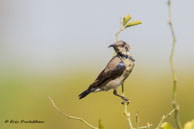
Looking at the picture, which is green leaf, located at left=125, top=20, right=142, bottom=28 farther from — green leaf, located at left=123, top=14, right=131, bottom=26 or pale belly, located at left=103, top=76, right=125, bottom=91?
pale belly, located at left=103, top=76, right=125, bottom=91

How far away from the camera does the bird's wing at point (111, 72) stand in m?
5.10

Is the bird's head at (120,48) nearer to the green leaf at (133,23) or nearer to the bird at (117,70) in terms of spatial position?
the bird at (117,70)

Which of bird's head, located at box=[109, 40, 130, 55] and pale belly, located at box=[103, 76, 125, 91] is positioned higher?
bird's head, located at box=[109, 40, 130, 55]

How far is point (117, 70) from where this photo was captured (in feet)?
16.9

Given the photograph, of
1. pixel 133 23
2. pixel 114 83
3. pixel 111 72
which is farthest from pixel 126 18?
pixel 111 72

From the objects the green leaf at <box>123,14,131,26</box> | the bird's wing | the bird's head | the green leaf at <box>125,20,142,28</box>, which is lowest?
the bird's wing

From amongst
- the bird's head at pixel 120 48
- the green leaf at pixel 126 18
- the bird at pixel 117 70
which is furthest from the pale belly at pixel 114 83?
the green leaf at pixel 126 18

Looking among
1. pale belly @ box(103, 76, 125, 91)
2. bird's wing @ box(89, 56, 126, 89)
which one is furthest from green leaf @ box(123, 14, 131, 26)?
bird's wing @ box(89, 56, 126, 89)

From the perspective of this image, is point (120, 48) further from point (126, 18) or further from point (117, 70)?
point (126, 18)

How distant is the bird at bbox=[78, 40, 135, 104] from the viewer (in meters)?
4.79

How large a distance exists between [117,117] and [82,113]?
1167 mm

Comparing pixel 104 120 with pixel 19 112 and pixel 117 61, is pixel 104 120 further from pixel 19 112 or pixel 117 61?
pixel 117 61

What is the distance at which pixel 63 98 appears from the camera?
46.0 ft

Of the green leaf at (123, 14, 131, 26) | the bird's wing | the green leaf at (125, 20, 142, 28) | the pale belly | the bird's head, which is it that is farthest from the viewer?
the bird's wing
